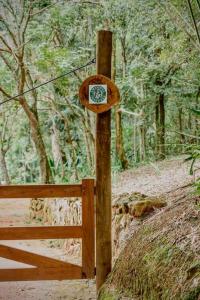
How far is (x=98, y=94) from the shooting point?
4.41 meters

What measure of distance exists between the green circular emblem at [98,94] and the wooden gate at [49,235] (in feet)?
2.70

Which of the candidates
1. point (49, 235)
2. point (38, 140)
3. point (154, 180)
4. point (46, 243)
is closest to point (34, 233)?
point (49, 235)

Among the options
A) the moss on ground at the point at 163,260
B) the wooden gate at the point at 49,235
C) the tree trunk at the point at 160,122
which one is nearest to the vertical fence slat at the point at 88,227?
the wooden gate at the point at 49,235

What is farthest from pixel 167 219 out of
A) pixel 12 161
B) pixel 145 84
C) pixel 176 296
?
pixel 12 161

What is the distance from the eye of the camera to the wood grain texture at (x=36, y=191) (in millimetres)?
4254

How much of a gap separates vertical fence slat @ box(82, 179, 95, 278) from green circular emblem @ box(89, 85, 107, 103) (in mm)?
823

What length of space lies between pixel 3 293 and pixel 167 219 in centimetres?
210

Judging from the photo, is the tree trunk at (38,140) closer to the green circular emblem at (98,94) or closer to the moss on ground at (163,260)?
the green circular emblem at (98,94)

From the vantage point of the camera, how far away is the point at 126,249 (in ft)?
14.2

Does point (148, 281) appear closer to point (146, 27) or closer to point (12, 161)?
point (146, 27)

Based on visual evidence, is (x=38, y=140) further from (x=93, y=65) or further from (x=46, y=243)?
(x=93, y=65)

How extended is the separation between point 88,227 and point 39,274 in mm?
675

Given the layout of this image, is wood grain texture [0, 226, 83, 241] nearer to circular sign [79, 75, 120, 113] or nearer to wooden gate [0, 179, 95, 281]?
wooden gate [0, 179, 95, 281]

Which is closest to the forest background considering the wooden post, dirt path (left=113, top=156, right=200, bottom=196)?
dirt path (left=113, top=156, right=200, bottom=196)
